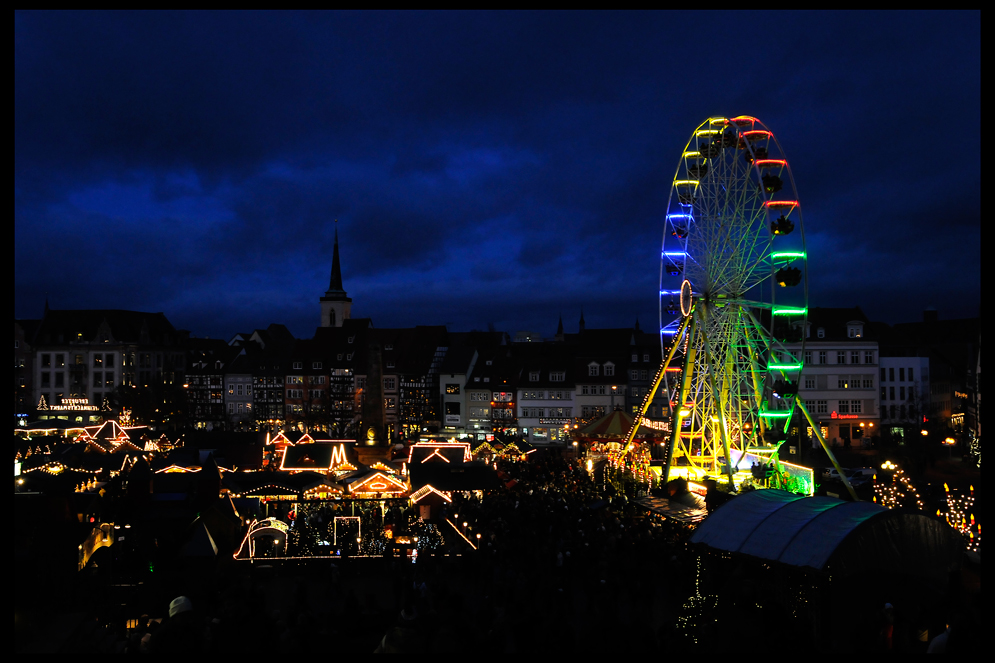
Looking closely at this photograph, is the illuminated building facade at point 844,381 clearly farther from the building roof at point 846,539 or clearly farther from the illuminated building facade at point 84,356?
the illuminated building facade at point 84,356

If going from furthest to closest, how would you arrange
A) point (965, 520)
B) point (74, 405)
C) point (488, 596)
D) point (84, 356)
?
point (84, 356) < point (74, 405) < point (965, 520) < point (488, 596)

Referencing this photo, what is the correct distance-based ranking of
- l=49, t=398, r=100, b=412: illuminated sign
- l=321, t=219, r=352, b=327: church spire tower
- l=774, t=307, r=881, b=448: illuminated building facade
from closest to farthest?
l=774, t=307, r=881, b=448: illuminated building facade < l=49, t=398, r=100, b=412: illuminated sign < l=321, t=219, r=352, b=327: church spire tower

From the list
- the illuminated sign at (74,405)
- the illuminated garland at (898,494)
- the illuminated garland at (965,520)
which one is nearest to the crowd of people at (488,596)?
the illuminated garland at (965,520)

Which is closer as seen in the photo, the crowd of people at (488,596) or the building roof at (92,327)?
the crowd of people at (488,596)

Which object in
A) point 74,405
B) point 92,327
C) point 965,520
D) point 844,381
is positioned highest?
point 92,327

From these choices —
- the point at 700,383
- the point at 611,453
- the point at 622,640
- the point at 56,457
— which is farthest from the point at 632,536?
the point at 56,457

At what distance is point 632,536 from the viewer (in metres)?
18.4

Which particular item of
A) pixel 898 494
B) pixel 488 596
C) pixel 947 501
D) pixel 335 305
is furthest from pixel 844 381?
pixel 335 305

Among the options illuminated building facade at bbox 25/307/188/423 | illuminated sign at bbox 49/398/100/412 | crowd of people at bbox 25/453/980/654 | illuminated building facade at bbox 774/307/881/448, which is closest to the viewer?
crowd of people at bbox 25/453/980/654

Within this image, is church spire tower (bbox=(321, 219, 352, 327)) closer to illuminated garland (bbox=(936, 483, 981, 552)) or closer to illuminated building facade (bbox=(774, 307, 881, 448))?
illuminated building facade (bbox=(774, 307, 881, 448))

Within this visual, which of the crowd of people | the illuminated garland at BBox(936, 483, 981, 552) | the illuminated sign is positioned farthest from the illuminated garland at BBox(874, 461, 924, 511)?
the illuminated sign

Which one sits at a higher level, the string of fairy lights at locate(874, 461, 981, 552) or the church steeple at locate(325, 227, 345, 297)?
the church steeple at locate(325, 227, 345, 297)

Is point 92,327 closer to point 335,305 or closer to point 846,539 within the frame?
point 335,305

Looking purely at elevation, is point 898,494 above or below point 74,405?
above
